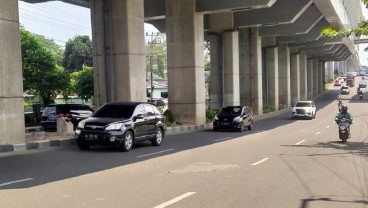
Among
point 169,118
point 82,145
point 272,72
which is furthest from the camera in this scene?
point 272,72

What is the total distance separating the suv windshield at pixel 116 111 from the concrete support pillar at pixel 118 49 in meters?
7.10

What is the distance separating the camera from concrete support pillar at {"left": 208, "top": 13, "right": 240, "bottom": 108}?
36781 millimetres

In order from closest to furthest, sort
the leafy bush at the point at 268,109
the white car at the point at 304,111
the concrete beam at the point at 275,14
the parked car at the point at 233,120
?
the parked car at the point at 233,120 < the concrete beam at the point at 275,14 < the white car at the point at 304,111 < the leafy bush at the point at 268,109

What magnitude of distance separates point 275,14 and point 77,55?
51.4 m

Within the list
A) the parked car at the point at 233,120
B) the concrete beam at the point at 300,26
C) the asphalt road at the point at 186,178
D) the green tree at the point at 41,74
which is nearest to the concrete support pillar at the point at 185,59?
the parked car at the point at 233,120

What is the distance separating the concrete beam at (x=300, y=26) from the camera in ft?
142

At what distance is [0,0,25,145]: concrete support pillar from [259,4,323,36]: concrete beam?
3217 cm

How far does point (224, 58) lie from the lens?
1458 inches

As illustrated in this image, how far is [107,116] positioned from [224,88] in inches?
881

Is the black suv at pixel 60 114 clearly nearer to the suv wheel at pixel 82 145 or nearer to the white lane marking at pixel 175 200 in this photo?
the suv wheel at pixel 82 145

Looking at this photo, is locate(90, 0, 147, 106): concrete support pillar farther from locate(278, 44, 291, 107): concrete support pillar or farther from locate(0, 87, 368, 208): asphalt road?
Result: locate(278, 44, 291, 107): concrete support pillar

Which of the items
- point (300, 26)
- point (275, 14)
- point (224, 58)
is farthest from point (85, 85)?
point (275, 14)

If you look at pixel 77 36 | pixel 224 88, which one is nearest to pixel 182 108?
pixel 224 88

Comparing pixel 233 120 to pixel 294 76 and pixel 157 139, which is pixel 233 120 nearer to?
pixel 157 139
